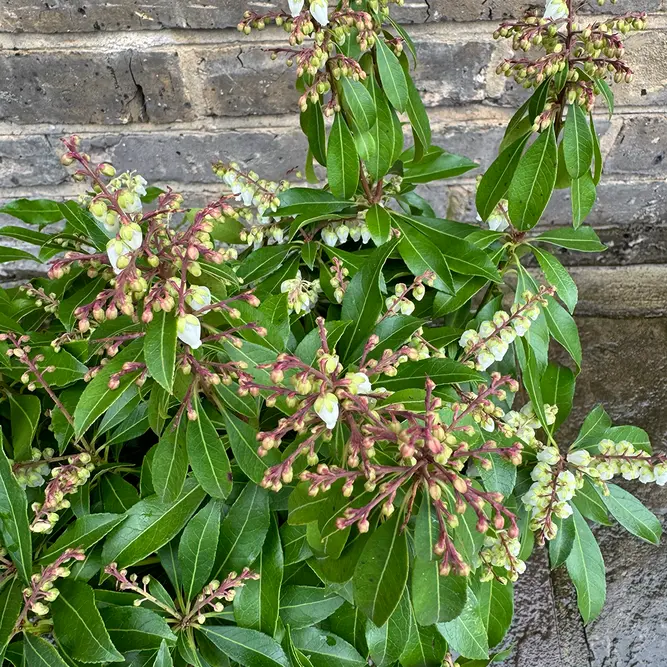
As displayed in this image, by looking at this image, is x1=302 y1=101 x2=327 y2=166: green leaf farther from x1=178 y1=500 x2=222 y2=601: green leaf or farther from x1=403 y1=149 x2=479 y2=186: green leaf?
x1=178 y1=500 x2=222 y2=601: green leaf

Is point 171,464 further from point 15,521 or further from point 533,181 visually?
point 533,181

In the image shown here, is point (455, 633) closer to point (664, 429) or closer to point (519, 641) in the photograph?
point (519, 641)

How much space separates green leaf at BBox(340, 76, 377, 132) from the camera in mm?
832

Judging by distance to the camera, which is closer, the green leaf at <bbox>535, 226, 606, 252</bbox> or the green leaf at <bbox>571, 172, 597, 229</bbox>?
the green leaf at <bbox>571, 172, 597, 229</bbox>

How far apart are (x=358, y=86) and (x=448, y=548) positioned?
Result: 23.9 inches

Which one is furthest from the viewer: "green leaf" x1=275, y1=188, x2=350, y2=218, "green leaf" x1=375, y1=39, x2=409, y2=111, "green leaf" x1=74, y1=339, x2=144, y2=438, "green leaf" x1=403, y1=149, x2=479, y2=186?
"green leaf" x1=403, y1=149, x2=479, y2=186

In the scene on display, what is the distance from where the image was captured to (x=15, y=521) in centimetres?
75

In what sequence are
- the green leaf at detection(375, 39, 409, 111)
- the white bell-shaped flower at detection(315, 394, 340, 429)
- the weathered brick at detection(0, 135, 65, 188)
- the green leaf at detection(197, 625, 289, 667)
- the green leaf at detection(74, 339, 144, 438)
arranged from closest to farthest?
the white bell-shaped flower at detection(315, 394, 340, 429) < the green leaf at detection(74, 339, 144, 438) < the green leaf at detection(197, 625, 289, 667) < the green leaf at detection(375, 39, 409, 111) < the weathered brick at detection(0, 135, 65, 188)

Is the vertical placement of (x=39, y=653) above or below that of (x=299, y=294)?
below

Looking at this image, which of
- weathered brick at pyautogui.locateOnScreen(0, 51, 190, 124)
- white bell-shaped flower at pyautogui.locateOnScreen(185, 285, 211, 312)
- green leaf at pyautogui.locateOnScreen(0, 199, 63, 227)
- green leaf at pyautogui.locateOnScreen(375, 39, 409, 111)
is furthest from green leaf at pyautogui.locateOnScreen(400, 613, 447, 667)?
weathered brick at pyautogui.locateOnScreen(0, 51, 190, 124)

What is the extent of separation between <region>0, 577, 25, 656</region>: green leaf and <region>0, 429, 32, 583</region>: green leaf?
1.2 inches

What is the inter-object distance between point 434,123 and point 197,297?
1.05 m

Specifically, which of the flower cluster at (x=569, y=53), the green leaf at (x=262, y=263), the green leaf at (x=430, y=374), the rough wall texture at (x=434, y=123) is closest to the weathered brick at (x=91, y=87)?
the rough wall texture at (x=434, y=123)

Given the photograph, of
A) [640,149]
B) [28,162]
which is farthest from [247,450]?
[640,149]
